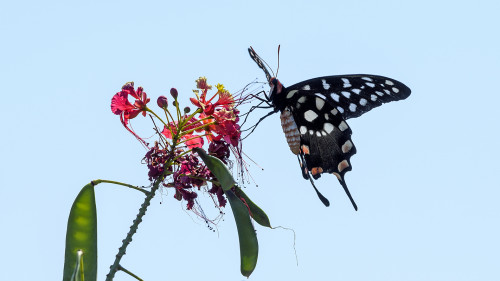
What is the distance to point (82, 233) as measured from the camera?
2.61 meters

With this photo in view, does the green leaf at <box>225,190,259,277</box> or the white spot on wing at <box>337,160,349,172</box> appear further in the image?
the white spot on wing at <box>337,160,349,172</box>

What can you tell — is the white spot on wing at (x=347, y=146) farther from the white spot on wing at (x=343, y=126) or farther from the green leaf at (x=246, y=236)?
the green leaf at (x=246, y=236)

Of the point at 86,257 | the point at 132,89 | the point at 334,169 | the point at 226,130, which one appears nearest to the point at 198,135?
the point at 226,130

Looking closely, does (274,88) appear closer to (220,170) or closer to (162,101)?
(162,101)

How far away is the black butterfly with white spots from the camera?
4.52 m

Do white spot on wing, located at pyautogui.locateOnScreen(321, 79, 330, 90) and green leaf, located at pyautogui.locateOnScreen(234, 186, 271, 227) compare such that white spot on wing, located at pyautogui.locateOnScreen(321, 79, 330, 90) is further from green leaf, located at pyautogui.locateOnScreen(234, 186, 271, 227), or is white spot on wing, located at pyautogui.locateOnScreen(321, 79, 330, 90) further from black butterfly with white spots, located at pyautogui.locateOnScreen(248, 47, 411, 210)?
green leaf, located at pyautogui.locateOnScreen(234, 186, 271, 227)

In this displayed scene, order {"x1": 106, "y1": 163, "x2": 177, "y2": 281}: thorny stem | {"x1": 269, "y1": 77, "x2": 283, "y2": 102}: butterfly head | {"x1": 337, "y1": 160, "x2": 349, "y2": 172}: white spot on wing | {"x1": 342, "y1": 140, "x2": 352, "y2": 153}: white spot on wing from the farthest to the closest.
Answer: {"x1": 342, "y1": 140, "x2": 352, "y2": 153}: white spot on wing
{"x1": 337, "y1": 160, "x2": 349, "y2": 172}: white spot on wing
{"x1": 269, "y1": 77, "x2": 283, "y2": 102}: butterfly head
{"x1": 106, "y1": 163, "x2": 177, "y2": 281}: thorny stem

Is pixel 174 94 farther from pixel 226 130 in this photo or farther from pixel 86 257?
pixel 86 257

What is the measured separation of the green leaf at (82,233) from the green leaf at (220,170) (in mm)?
543

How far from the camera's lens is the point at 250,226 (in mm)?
2609

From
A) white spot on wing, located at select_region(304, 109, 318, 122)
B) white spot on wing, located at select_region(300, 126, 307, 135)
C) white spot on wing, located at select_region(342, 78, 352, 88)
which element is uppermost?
white spot on wing, located at select_region(342, 78, 352, 88)

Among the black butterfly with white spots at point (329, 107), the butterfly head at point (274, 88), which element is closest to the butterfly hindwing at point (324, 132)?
the black butterfly with white spots at point (329, 107)

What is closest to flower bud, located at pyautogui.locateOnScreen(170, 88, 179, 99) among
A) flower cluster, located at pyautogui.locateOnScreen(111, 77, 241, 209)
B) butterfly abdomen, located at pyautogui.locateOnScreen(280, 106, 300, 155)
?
flower cluster, located at pyautogui.locateOnScreen(111, 77, 241, 209)

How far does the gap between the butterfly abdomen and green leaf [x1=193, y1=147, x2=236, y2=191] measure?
1.95 m
